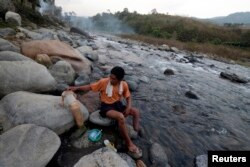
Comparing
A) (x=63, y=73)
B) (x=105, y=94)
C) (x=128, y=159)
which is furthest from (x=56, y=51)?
(x=128, y=159)

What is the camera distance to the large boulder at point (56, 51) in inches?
335

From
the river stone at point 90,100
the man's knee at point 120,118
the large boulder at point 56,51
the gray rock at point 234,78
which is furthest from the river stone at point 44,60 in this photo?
the gray rock at point 234,78

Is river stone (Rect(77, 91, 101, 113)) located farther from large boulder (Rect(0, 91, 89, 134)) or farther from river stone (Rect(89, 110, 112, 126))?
large boulder (Rect(0, 91, 89, 134))

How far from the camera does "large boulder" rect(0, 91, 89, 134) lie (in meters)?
4.39

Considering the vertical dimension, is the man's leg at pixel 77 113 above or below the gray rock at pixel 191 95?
above

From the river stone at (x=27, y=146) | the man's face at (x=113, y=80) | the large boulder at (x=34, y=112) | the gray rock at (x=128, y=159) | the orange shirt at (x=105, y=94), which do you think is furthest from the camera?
the orange shirt at (x=105, y=94)

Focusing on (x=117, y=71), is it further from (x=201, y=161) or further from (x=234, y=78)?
(x=234, y=78)

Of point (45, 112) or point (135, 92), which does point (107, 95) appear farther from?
point (135, 92)

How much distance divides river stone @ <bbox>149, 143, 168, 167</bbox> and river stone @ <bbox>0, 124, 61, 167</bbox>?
176 centimetres

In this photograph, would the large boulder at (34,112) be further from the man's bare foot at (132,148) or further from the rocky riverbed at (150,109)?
the man's bare foot at (132,148)

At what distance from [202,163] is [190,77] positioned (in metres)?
8.16

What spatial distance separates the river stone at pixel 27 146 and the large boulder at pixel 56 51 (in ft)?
15.9

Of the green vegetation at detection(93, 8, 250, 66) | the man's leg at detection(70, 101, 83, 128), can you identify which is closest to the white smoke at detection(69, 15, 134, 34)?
the green vegetation at detection(93, 8, 250, 66)

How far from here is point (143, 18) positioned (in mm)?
60281
